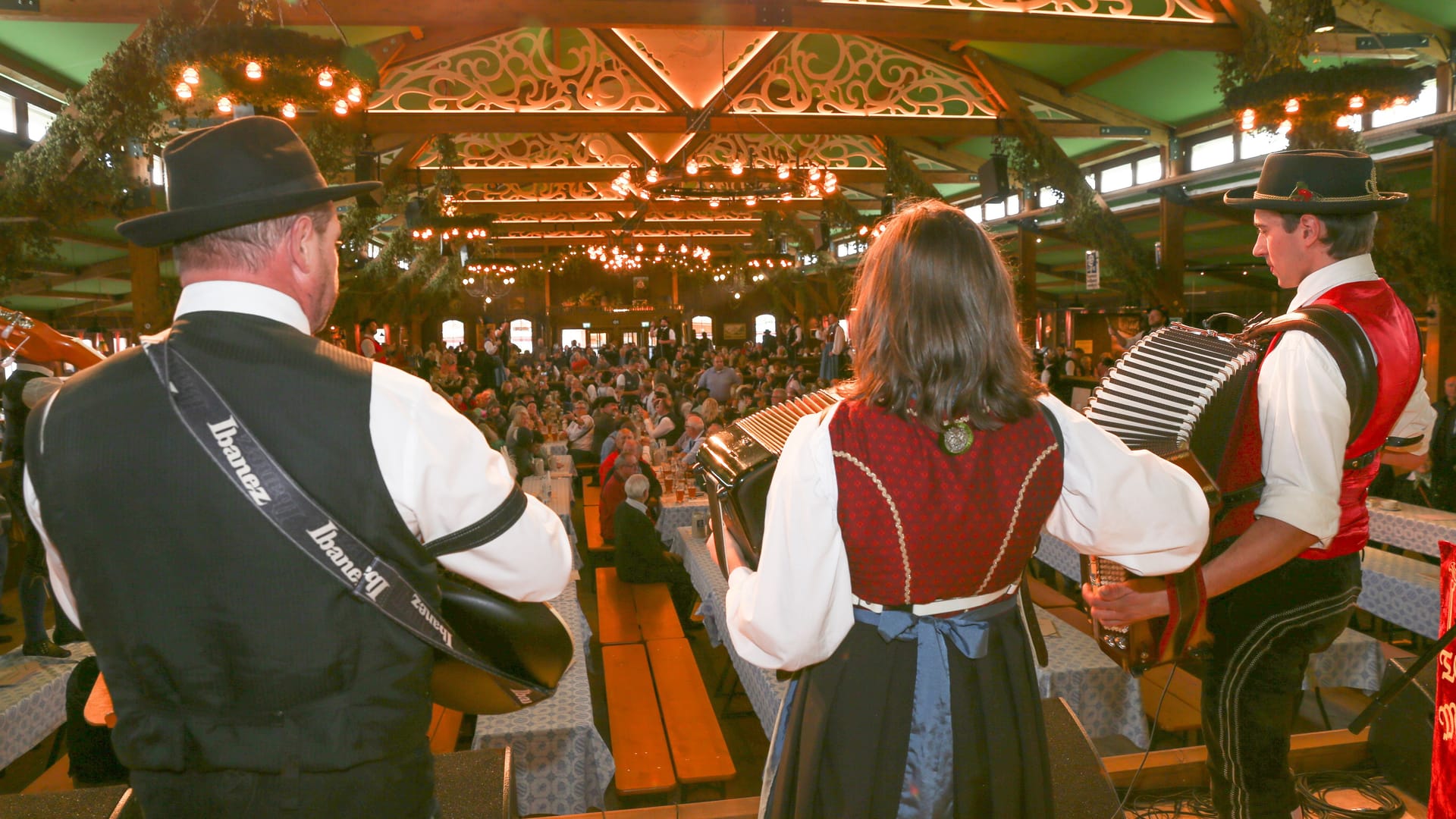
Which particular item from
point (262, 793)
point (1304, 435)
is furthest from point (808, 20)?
point (262, 793)

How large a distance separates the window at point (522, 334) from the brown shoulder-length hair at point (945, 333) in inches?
1230

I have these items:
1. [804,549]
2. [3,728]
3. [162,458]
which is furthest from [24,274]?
[804,549]

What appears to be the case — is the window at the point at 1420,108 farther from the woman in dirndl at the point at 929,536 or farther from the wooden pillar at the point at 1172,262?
the woman in dirndl at the point at 929,536

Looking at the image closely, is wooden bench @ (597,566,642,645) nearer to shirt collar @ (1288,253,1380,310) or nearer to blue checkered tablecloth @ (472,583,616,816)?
blue checkered tablecloth @ (472,583,616,816)

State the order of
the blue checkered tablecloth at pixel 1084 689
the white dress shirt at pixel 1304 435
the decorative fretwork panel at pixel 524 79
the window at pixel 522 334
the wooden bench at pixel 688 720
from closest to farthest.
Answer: the white dress shirt at pixel 1304 435
the wooden bench at pixel 688 720
the blue checkered tablecloth at pixel 1084 689
the decorative fretwork panel at pixel 524 79
the window at pixel 522 334

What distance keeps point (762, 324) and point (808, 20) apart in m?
25.9

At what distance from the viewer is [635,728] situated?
3596 millimetres

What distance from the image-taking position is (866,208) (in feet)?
66.3

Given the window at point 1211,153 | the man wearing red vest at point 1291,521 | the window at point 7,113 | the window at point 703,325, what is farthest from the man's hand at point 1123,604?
the window at point 703,325

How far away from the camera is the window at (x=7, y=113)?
7.66 meters

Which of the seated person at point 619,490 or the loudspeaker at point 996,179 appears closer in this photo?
the seated person at point 619,490

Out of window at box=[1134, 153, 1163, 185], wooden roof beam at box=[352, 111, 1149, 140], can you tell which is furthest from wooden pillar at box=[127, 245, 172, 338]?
window at box=[1134, 153, 1163, 185]

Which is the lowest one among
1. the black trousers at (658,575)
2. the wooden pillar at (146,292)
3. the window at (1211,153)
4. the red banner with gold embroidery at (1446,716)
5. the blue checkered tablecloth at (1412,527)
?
the black trousers at (658,575)

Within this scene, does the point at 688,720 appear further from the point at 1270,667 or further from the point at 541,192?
the point at 541,192
